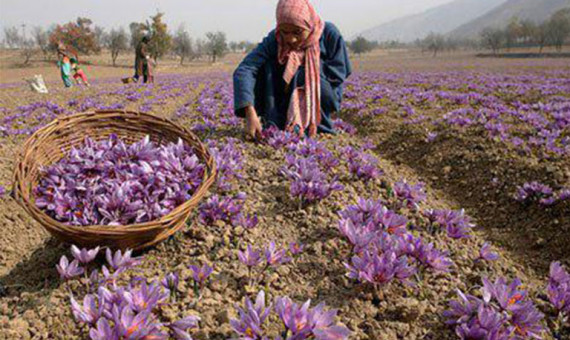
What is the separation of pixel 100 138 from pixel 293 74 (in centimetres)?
280

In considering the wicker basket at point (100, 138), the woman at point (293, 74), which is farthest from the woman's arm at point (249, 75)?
the wicker basket at point (100, 138)

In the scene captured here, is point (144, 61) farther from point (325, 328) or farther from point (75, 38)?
point (75, 38)

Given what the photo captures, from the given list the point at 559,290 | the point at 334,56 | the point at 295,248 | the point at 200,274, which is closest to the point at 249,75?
the point at 334,56

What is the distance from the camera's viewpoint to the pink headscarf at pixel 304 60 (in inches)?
175

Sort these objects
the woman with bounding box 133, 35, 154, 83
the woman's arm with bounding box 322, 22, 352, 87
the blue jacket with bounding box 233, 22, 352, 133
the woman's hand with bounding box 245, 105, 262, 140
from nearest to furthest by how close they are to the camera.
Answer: the woman's hand with bounding box 245, 105, 262, 140, the blue jacket with bounding box 233, 22, 352, 133, the woman's arm with bounding box 322, 22, 352, 87, the woman with bounding box 133, 35, 154, 83

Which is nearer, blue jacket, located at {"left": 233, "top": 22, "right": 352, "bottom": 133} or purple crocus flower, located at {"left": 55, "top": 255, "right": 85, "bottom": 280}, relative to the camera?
purple crocus flower, located at {"left": 55, "top": 255, "right": 85, "bottom": 280}

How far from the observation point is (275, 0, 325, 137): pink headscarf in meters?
4.45

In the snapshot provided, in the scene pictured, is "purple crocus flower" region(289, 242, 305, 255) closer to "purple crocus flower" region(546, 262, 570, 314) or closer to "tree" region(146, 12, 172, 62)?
"purple crocus flower" region(546, 262, 570, 314)

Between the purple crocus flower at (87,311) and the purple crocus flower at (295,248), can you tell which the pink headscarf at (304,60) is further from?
the purple crocus flower at (87,311)

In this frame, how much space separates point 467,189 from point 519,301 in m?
3.52

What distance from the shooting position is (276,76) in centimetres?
542

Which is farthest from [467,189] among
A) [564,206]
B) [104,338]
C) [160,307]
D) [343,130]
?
[104,338]

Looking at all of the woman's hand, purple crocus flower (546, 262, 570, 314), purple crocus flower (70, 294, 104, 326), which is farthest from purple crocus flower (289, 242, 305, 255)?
the woman's hand

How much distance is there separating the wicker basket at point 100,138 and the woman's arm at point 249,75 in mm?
1799
